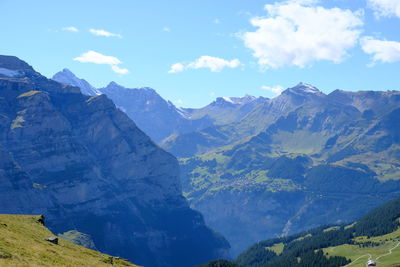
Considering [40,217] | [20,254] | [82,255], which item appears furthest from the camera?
[40,217]

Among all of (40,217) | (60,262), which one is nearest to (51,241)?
(60,262)

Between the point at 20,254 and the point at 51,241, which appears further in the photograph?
the point at 51,241

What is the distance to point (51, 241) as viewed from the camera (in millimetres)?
102875

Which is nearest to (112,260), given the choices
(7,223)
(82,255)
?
(82,255)

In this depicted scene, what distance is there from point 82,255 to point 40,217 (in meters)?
42.8

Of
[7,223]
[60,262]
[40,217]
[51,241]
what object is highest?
[40,217]

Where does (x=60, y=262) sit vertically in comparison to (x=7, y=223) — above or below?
below

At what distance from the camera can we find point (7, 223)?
10606cm

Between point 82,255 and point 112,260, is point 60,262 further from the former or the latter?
point 112,260

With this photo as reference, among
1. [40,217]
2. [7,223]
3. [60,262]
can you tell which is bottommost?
[60,262]

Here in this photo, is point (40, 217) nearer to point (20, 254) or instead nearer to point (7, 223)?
point (7, 223)

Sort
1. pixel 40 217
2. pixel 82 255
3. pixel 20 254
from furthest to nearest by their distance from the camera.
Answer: pixel 40 217 → pixel 82 255 → pixel 20 254

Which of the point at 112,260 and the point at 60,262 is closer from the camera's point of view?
the point at 60,262

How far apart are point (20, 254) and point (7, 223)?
35.6m
